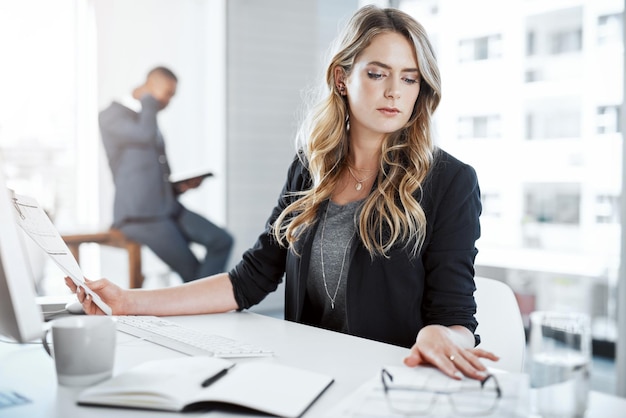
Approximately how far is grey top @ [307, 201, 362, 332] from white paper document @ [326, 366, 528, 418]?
1.94 feet

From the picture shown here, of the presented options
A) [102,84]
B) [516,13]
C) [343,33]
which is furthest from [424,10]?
[102,84]

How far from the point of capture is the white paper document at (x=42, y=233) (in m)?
1.09

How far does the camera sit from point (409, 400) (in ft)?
2.67

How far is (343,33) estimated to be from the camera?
163 cm

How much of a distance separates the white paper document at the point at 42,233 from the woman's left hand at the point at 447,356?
648 millimetres

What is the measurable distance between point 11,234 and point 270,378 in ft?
1.35

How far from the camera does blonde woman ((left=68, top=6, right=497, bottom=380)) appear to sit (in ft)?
4.68

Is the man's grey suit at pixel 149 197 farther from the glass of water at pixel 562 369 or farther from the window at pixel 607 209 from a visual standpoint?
the glass of water at pixel 562 369

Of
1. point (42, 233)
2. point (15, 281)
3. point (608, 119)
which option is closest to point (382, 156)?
point (42, 233)

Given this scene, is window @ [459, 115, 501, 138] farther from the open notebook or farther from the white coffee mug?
the white coffee mug

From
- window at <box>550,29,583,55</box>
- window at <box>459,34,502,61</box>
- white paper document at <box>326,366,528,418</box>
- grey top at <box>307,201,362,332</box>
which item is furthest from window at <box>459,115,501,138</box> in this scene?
white paper document at <box>326,366,528,418</box>

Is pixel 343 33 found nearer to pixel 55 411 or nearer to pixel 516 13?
pixel 55 411

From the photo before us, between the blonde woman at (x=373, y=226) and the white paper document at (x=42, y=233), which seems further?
the blonde woman at (x=373, y=226)

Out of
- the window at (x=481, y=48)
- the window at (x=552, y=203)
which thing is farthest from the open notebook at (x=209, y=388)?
the window at (x=481, y=48)
